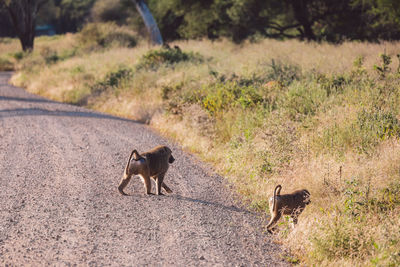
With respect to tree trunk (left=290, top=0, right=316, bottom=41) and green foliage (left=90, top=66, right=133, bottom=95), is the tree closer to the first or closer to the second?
green foliage (left=90, top=66, right=133, bottom=95)

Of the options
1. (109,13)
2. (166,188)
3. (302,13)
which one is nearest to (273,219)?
(166,188)

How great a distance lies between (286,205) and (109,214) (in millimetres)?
2189

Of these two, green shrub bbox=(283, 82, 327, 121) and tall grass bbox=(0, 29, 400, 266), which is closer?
tall grass bbox=(0, 29, 400, 266)

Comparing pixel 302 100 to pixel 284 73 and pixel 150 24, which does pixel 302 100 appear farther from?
pixel 150 24

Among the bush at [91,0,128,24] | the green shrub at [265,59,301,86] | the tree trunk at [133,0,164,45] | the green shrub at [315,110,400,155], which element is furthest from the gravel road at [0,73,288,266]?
the bush at [91,0,128,24]

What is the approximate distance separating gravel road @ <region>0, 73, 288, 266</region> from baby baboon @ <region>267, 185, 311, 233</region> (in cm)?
28

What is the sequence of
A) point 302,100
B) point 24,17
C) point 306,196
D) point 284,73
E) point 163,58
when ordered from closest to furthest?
1. point 306,196
2. point 302,100
3. point 284,73
4. point 163,58
5. point 24,17

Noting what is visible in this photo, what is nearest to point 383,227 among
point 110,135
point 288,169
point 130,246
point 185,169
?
point 288,169

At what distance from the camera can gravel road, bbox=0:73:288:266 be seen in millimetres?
4500

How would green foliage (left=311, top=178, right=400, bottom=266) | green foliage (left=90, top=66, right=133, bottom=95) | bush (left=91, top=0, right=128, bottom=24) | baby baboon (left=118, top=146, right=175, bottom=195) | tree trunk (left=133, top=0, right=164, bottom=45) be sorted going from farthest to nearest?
bush (left=91, top=0, right=128, bottom=24)
tree trunk (left=133, top=0, right=164, bottom=45)
green foliage (left=90, top=66, right=133, bottom=95)
baby baboon (left=118, top=146, right=175, bottom=195)
green foliage (left=311, top=178, right=400, bottom=266)

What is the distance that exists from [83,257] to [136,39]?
91.7 feet

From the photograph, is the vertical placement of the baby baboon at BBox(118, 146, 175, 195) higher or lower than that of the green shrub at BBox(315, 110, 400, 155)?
lower

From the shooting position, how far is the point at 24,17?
101ft

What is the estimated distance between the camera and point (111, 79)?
1585 centimetres
